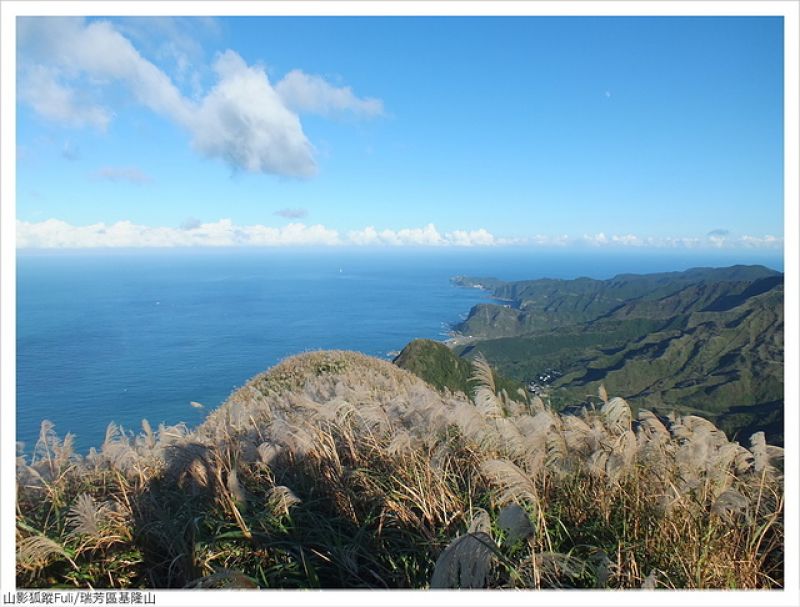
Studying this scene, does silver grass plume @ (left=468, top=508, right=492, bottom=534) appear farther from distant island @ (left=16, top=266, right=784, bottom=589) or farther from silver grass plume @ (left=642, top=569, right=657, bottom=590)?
silver grass plume @ (left=642, top=569, right=657, bottom=590)

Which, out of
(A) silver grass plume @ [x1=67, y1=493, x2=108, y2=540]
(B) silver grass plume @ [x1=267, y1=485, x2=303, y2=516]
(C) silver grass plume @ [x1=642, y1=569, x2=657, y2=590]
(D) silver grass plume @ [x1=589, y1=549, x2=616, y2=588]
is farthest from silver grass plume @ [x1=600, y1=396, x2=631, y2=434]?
(A) silver grass plume @ [x1=67, y1=493, x2=108, y2=540]

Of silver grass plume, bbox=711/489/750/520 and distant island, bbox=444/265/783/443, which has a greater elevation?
silver grass plume, bbox=711/489/750/520

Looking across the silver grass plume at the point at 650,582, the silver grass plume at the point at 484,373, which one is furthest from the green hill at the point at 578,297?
the silver grass plume at the point at 650,582

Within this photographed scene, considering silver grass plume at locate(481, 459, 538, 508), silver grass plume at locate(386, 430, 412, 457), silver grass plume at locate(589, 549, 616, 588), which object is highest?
silver grass plume at locate(481, 459, 538, 508)

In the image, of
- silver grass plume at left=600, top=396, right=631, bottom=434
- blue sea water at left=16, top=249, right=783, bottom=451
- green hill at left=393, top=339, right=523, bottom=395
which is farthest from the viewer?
blue sea water at left=16, top=249, right=783, bottom=451

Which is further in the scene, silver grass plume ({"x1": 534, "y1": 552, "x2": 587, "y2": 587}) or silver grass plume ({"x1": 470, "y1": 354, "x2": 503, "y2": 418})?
silver grass plume ({"x1": 470, "y1": 354, "x2": 503, "y2": 418})

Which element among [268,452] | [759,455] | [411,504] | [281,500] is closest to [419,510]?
[411,504]

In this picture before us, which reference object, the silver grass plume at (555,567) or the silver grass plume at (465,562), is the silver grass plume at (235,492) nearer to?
the silver grass plume at (465,562)

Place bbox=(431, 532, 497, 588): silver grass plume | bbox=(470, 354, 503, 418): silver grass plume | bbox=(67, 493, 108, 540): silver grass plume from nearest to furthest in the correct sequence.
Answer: bbox=(431, 532, 497, 588): silver grass plume → bbox=(67, 493, 108, 540): silver grass plume → bbox=(470, 354, 503, 418): silver grass plume
